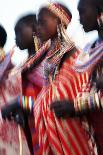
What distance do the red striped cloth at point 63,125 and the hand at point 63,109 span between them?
0.51 ft

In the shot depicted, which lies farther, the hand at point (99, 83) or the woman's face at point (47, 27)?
the woman's face at point (47, 27)

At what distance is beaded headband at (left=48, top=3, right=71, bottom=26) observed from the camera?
15.0ft

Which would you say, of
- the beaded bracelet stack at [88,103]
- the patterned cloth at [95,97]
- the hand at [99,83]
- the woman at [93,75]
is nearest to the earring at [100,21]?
the woman at [93,75]

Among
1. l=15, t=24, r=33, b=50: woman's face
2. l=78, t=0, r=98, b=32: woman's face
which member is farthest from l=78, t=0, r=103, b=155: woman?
l=15, t=24, r=33, b=50: woman's face

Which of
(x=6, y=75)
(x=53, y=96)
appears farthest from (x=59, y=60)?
(x=6, y=75)

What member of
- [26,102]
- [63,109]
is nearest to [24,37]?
[26,102]

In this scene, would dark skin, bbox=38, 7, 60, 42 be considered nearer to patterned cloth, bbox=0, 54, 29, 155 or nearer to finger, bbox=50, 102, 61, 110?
patterned cloth, bbox=0, 54, 29, 155

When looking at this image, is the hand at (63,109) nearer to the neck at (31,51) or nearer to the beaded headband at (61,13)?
the beaded headband at (61,13)

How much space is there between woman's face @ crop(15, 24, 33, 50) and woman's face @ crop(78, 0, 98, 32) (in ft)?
3.22

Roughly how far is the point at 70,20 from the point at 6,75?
906 millimetres

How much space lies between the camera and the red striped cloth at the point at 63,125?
13.3ft

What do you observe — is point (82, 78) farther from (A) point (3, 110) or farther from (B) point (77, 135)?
(A) point (3, 110)

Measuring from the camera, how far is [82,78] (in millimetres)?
4020

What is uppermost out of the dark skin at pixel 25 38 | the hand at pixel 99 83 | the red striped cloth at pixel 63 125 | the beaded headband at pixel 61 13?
the beaded headband at pixel 61 13
